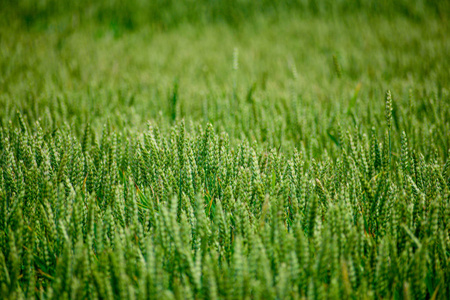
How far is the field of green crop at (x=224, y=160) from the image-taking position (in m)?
1.02

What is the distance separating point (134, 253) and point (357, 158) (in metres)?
1.06

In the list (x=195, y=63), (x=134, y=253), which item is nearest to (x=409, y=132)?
(x=134, y=253)

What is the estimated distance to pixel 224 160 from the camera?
4.98 ft

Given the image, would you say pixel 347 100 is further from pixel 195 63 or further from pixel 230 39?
pixel 230 39

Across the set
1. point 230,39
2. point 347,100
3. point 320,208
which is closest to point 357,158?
point 320,208

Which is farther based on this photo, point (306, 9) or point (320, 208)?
point (306, 9)

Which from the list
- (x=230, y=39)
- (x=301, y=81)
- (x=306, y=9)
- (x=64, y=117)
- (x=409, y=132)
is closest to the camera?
(x=409, y=132)

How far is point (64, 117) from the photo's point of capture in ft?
7.59

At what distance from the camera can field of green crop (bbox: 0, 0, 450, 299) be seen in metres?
1.02

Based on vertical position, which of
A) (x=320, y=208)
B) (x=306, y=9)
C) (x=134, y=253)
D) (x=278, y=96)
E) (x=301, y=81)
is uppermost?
(x=306, y=9)

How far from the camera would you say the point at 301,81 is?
3334 mm

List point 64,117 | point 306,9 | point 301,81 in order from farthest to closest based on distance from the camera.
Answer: point 306,9 < point 301,81 < point 64,117

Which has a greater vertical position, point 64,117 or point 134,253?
point 64,117

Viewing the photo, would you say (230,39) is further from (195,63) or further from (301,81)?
(301,81)
